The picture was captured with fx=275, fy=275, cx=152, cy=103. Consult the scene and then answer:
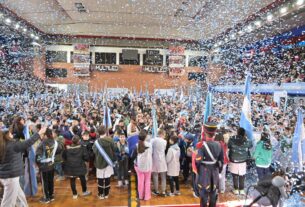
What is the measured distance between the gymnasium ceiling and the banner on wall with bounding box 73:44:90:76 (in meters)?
1.55

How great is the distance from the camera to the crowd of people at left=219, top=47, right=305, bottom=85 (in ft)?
49.6

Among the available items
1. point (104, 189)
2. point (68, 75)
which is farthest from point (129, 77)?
point (104, 189)

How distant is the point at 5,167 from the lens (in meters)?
3.87

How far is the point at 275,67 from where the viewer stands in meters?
18.1

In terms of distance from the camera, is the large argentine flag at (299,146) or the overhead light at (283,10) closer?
the large argentine flag at (299,146)

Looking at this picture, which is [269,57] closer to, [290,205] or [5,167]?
[290,205]

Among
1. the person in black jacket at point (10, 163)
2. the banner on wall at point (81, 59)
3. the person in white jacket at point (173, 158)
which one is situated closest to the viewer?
the person in black jacket at point (10, 163)

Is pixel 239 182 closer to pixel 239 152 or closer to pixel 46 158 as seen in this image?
pixel 239 152

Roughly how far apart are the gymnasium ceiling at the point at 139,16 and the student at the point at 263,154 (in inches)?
328

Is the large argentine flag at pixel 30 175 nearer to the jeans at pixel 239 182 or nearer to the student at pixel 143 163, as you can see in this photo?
the student at pixel 143 163

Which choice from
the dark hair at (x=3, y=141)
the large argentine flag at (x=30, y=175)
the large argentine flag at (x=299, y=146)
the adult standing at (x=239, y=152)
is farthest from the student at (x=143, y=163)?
the large argentine flag at (x=299, y=146)

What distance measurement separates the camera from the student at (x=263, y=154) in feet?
17.5

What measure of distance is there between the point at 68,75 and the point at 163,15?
38.8 ft

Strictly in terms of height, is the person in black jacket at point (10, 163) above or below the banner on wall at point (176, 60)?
below
